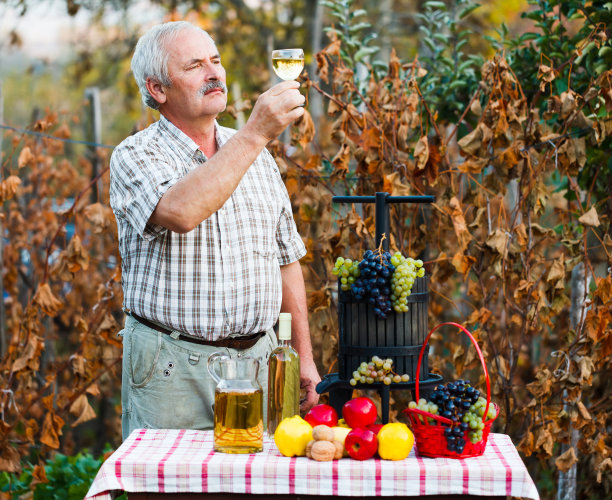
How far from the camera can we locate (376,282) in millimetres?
2244

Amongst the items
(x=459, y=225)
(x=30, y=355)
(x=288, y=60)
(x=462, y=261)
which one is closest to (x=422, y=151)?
(x=459, y=225)

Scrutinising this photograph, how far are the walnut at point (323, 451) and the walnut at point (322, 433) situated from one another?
2cm

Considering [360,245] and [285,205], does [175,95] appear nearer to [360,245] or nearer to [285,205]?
[285,205]

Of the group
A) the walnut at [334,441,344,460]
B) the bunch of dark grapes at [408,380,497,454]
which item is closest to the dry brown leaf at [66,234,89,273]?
the walnut at [334,441,344,460]

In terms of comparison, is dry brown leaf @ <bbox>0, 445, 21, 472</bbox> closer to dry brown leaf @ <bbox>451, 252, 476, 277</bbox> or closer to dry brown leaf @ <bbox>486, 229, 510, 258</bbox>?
→ dry brown leaf @ <bbox>451, 252, 476, 277</bbox>

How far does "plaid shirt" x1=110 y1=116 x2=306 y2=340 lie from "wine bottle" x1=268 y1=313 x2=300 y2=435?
35cm

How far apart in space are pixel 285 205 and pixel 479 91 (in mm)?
1237

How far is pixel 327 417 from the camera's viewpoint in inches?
87.2

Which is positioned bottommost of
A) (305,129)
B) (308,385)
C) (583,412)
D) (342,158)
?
(583,412)

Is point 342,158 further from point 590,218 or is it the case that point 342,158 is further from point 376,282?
point 376,282

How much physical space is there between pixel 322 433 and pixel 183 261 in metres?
0.74

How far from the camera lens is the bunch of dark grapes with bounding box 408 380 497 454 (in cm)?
204

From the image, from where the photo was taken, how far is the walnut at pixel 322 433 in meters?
2.08

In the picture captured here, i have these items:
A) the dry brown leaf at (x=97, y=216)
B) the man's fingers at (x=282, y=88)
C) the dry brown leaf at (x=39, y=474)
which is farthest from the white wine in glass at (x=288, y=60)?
the dry brown leaf at (x=39, y=474)
